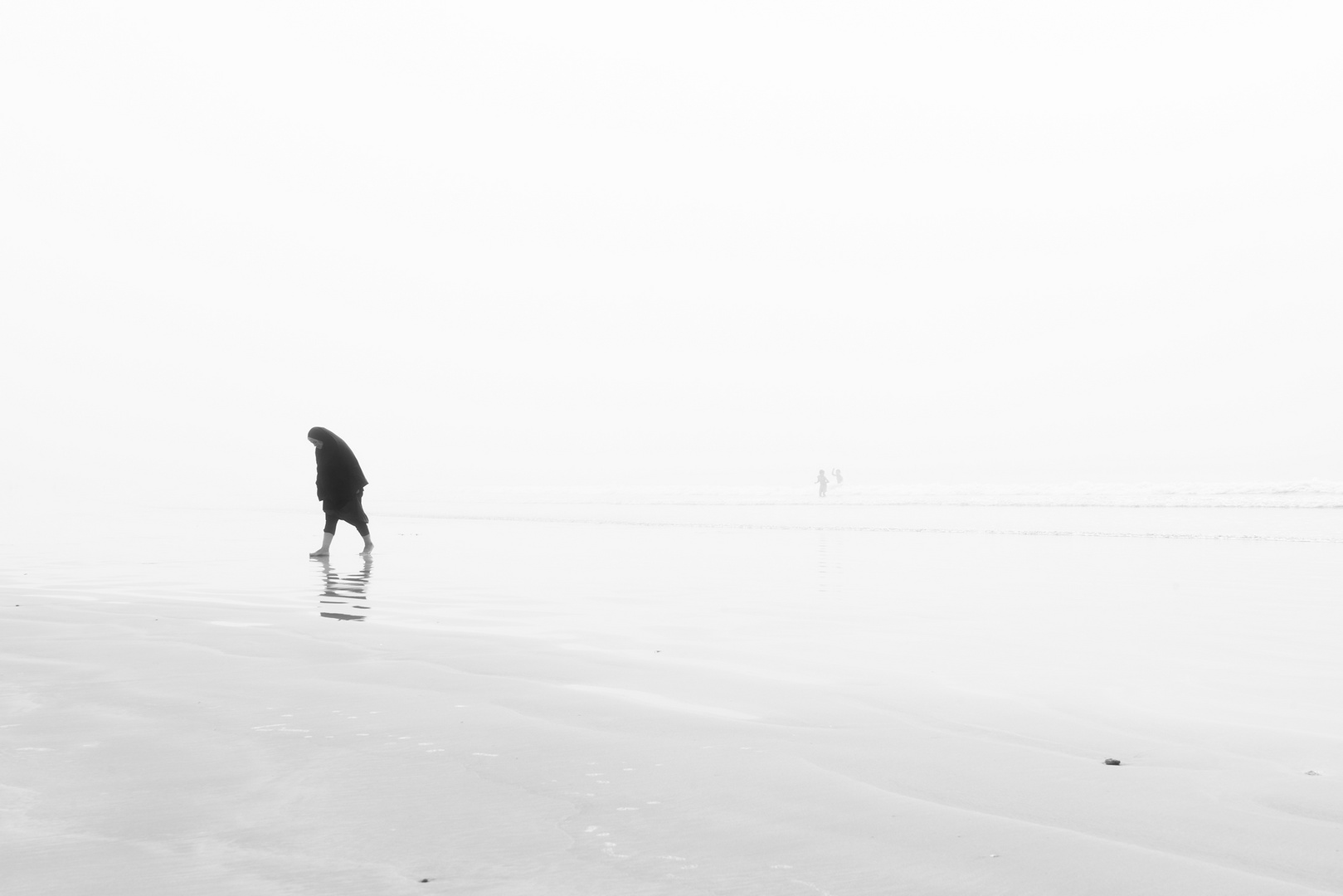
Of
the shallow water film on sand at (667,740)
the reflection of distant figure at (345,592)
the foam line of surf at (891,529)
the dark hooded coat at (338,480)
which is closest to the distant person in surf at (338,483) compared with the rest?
the dark hooded coat at (338,480)

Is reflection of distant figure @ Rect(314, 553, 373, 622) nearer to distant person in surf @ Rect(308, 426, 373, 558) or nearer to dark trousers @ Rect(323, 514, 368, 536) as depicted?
dark trousers @ Rect(323, 514, 368, 536)

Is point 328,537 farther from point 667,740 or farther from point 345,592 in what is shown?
point 667,740

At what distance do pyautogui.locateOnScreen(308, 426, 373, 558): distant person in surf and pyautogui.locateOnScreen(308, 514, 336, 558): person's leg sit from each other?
0.11ft

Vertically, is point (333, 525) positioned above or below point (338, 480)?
below

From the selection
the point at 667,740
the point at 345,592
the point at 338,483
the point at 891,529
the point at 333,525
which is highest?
the point at 338,483

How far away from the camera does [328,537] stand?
1290 cm

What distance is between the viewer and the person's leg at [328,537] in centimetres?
1254

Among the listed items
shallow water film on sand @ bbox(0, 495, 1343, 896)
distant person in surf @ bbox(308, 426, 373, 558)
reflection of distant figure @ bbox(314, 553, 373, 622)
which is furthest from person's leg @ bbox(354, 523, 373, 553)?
shallow water film on sand @ bbox(0, 495, 1343, 896)

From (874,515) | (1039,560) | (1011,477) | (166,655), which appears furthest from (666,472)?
(166,655)

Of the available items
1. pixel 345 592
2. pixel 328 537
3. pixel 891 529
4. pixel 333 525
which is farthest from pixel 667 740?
pixel 891 529

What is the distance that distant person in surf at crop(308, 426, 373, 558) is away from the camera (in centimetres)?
1375

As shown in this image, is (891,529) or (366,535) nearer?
(366,535)

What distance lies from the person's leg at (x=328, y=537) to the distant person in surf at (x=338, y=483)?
35mm

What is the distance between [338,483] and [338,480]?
0.06 m
